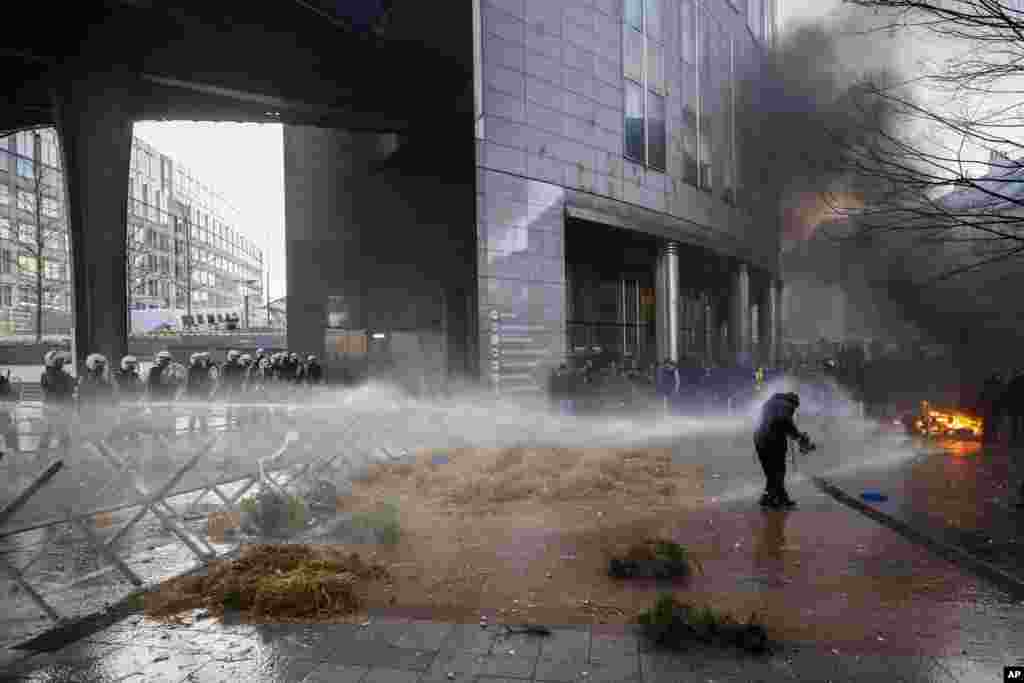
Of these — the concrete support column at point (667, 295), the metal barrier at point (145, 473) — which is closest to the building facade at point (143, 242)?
the metal barrier at point (145, 473)

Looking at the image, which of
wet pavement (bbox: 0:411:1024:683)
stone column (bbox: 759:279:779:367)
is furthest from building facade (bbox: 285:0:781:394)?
wet pavement (bbox: 0:411:1024:683)

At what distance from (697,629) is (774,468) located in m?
4.80

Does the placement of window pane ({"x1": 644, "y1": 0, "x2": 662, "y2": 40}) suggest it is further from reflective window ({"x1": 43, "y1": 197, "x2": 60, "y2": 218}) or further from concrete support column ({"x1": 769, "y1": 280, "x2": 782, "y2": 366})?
reflective window ({"x1": 43, "y1": 197, "x2": 60, "y2": 218})

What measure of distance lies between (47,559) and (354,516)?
275 cm

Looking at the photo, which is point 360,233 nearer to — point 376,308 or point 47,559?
point 376,308

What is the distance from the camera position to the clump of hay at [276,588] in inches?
187

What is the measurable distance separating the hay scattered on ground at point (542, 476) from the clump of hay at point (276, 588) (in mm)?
3017

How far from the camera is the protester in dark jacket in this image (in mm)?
8320

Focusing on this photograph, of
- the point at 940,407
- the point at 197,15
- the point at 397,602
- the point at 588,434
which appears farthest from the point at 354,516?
the point at 197,15

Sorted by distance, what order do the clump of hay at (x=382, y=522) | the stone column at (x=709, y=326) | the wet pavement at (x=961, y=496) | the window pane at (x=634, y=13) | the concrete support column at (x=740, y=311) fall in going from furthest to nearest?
the stone column at (x=709, y=326) < the concrete support column at (x=740, y=311) < the window pane at (x=634, y=13) < the clump of hay at (x=382, y=522) < the wet pavement at (x=961, y=496)

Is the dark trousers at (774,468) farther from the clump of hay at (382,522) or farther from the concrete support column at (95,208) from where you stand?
the concrete support column at (95,208)

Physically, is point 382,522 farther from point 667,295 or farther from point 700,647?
point 667,295

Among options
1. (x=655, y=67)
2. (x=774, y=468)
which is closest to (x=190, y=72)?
(x=655, y=67)

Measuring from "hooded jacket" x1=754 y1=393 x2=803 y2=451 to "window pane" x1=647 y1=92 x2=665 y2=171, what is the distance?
17362 mm
